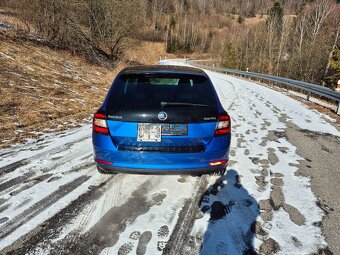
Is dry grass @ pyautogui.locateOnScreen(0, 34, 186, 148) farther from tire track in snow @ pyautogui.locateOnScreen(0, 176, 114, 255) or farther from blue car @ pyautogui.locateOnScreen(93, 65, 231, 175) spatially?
blue car @ pyautogui.locateOnScreen(93, 65, 231, 175)

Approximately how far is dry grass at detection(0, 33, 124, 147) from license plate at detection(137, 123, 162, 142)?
11.8ft

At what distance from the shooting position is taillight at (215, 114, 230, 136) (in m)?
3.29

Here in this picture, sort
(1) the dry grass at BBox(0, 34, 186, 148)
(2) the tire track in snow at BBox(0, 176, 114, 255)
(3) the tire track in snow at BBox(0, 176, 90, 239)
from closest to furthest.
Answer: (2) the tire track in snow at BBox(0, 176, 114, 255)
(3) the tire track in snow at BBox(0, 176, 90, 239)
(1) the dry grass at BBox(0, 34, 186, 148)

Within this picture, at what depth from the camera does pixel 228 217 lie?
9.82ft

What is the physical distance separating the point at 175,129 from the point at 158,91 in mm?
616

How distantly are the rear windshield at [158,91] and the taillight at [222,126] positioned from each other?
0.72 ft

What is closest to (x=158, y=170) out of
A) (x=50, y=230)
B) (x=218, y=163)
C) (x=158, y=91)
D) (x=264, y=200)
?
(x=218, y=163)

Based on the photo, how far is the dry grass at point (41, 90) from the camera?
21.6ft

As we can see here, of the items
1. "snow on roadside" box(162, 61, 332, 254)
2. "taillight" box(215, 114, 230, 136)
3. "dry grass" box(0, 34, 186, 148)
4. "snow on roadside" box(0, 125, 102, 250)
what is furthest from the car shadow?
"dry grass" box(0, 34, 186, 148)

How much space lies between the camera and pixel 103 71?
17.2 meters

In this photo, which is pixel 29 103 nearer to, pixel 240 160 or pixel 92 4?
pixel 240 160

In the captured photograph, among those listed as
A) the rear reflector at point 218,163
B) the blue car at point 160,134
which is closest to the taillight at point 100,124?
the blue car at point 160,134

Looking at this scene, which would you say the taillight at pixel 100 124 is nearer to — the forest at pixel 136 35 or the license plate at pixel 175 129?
the license plate at pixel 175 129

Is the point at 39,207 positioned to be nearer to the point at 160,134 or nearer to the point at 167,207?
the point at 167,207
